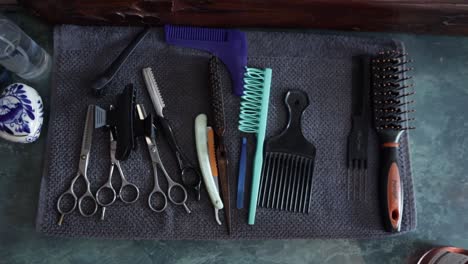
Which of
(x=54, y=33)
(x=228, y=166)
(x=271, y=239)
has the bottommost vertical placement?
(x=271, y=239)

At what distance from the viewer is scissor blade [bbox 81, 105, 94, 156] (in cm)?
71

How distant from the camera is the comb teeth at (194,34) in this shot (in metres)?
0.76

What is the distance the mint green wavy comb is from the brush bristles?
0.01 m

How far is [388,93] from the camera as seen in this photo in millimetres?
736

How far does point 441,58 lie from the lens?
32.4 inches

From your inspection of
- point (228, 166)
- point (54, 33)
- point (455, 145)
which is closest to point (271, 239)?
point (228, 166)

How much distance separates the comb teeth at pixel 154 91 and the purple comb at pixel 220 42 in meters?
0.07

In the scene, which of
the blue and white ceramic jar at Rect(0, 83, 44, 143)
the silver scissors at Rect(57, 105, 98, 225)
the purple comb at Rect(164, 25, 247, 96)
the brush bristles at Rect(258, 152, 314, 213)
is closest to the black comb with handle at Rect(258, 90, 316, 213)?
the brush bristles at Rect(258, 152, 314, 213)

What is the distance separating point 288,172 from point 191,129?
6.9 inches

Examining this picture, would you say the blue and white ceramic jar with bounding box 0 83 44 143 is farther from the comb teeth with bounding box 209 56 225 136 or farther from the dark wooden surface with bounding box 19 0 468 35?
the comb teeth with bounding box 209 56 225 136

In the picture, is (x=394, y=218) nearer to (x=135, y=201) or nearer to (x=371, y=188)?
(x=371, y=188)

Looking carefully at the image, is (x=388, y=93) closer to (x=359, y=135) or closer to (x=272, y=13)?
(x=359, y=135)

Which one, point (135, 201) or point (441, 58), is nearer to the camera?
point (135, 201)

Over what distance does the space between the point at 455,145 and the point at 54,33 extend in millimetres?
728
